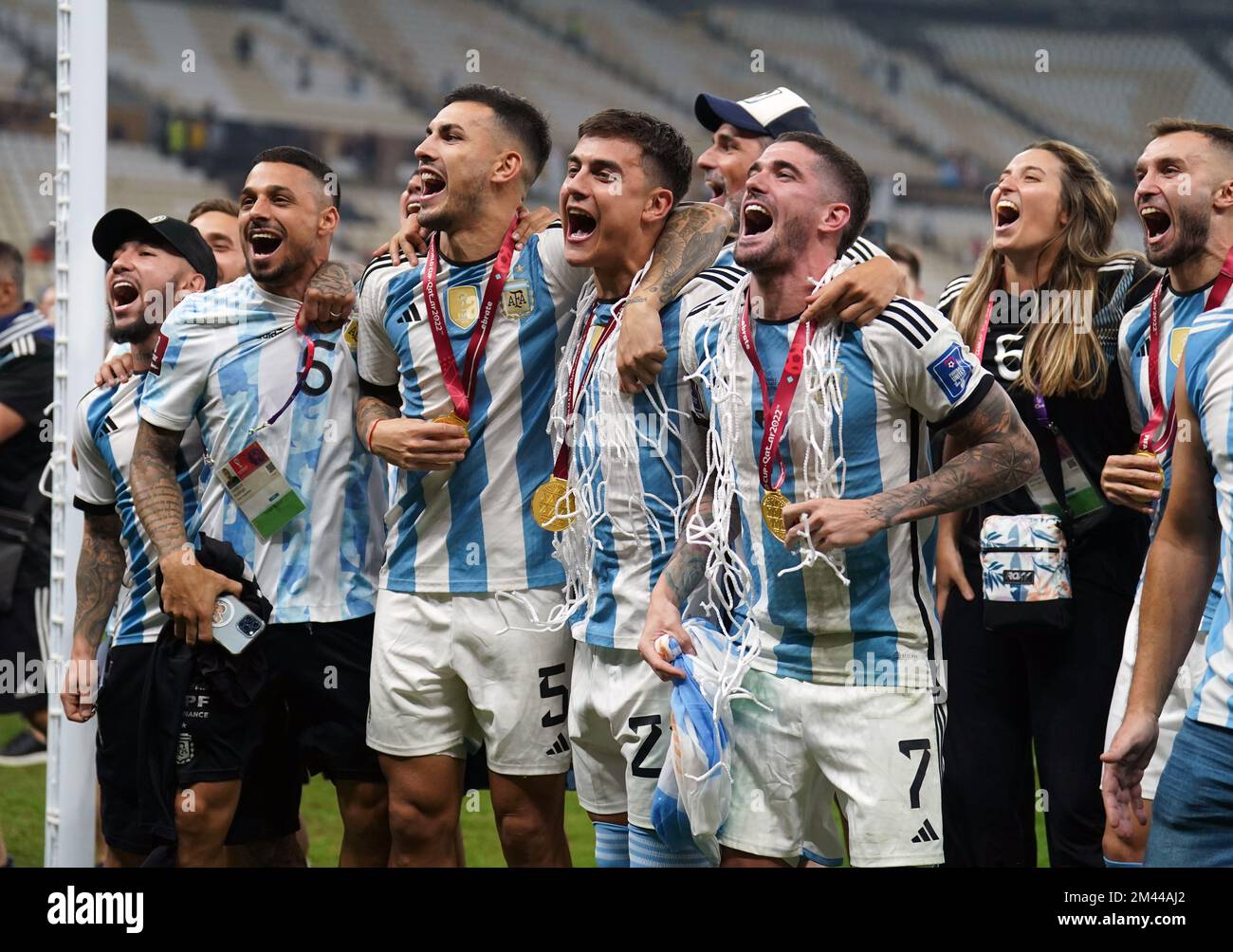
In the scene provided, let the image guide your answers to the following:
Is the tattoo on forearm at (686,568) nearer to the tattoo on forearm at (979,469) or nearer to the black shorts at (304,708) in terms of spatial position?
the tattoo on forearm at (979,469)

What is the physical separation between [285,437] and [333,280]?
440mm

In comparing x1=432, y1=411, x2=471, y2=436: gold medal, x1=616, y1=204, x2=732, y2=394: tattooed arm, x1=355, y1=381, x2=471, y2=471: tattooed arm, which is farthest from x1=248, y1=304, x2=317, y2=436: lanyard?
x1=616, y1=204, x2=732, y2=394: tattooed arm

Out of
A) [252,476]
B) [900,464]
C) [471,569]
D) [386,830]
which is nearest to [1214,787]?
[900,464]

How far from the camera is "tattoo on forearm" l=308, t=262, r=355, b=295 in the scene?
397 cm

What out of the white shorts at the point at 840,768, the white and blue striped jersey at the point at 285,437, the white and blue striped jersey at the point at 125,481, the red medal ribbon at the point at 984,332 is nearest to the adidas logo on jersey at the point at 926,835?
the white shorts at the point at 840,768

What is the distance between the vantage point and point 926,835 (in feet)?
9.91

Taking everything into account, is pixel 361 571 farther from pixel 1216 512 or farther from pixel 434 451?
pixel 1216 512

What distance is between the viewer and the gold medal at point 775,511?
3.12 m

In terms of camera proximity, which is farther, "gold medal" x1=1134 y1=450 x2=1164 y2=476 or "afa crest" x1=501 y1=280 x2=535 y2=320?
"afa crest" x1=501 y1=280 x2=535 y2=320

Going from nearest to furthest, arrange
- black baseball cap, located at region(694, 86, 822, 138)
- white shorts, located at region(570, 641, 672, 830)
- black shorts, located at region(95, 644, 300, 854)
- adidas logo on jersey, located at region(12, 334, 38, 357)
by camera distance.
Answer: white shorts, located at region(570, 641, 672, 830), black shorts, located at region(95, 644, 300, 854), black baseball cap, located at region(694, 86, 822, 138), adidas logo on jersey, located at region(12, 334, 38, 357)

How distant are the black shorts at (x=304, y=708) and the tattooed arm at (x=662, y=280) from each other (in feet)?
3.60

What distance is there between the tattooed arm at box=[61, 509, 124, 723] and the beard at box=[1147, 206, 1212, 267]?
9.55 feet

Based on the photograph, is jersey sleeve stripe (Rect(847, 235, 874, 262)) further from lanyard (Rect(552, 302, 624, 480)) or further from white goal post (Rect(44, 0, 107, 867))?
white goal post (Rect(44, 0, 107, 867))

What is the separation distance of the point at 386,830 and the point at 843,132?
61.7 ft
